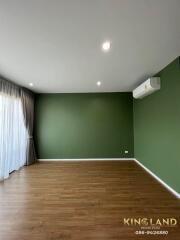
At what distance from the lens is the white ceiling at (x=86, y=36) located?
1814 mm

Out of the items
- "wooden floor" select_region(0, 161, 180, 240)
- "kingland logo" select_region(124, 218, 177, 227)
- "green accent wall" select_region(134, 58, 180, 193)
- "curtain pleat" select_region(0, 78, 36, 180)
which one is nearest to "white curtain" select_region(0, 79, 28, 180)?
"curtain pleat" select_region(0, 78, 36, 180)

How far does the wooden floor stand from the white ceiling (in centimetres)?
255

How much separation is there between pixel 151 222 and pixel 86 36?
106 inches

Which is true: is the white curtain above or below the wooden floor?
above

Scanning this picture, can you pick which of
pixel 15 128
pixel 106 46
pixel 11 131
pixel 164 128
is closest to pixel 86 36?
pixel 106 46

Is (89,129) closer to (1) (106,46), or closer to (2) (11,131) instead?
(2) (11,131)

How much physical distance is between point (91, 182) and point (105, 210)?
1372mm

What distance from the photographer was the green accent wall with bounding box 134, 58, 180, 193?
132 inches

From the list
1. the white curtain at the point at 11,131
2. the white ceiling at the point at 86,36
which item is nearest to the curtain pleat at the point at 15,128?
the white curtain at the point at 11,131

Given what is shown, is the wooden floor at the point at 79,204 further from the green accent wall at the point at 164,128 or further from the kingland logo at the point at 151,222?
the green accent wall at the point at 164,128

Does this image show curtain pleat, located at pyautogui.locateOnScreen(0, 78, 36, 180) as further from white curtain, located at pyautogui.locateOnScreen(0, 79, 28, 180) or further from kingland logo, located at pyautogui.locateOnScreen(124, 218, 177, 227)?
kingland logo, located at pyautogui.locateOnScreen(124, 218, 177, 227)

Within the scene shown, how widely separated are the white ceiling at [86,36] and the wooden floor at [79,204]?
8.35 feet

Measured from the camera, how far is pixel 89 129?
6.67 metres

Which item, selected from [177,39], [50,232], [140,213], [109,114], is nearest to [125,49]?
[177,39]
